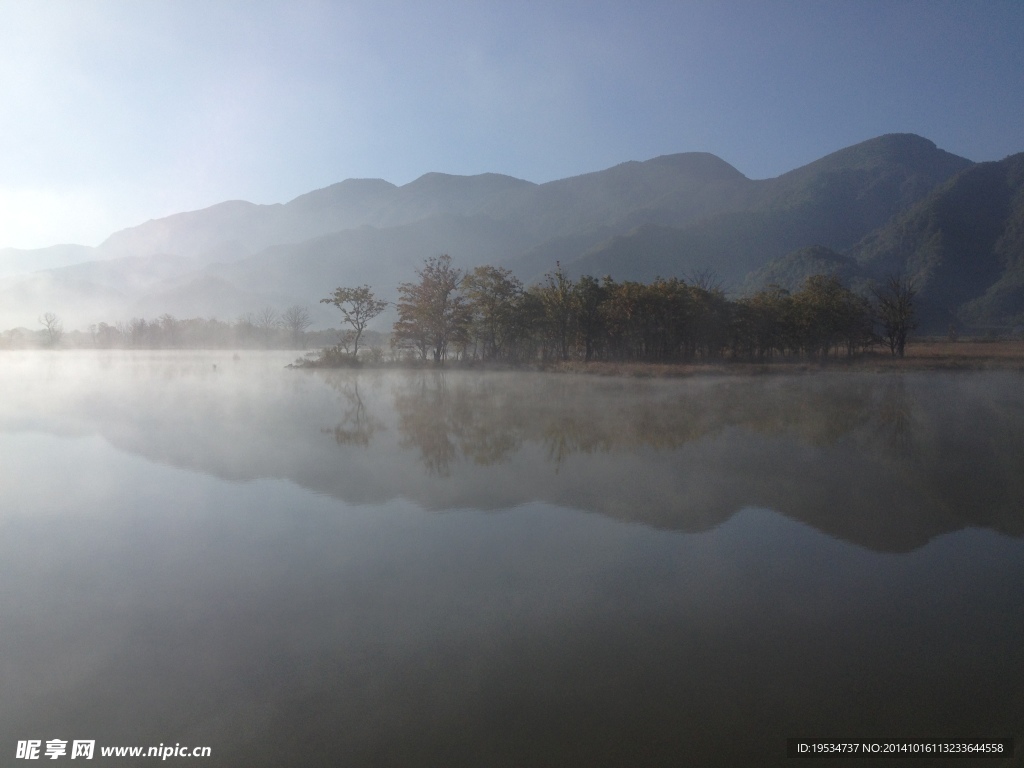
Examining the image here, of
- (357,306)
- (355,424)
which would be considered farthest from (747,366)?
(355,424)

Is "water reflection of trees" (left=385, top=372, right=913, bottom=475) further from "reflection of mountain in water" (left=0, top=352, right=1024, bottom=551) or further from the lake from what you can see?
the lake

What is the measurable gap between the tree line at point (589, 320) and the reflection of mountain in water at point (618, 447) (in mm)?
17557

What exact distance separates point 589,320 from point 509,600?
35713 millimetres

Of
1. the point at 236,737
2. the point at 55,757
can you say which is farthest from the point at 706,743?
the point at 55,757

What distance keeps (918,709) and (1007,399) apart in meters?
22.7

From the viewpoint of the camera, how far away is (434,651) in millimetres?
3961

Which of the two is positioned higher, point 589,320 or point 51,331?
point 51,331

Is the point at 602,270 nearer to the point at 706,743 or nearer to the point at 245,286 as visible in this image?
the point at 245,286

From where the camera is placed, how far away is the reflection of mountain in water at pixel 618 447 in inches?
296

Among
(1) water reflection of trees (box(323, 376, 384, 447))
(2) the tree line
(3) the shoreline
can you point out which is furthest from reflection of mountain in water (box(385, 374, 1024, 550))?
(2) the tree line

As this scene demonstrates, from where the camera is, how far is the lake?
3.31m

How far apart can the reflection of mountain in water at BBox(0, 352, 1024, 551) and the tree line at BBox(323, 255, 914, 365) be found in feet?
57.6

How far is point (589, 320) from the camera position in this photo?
39.5 metres

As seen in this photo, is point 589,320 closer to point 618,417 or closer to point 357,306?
point 357,306
